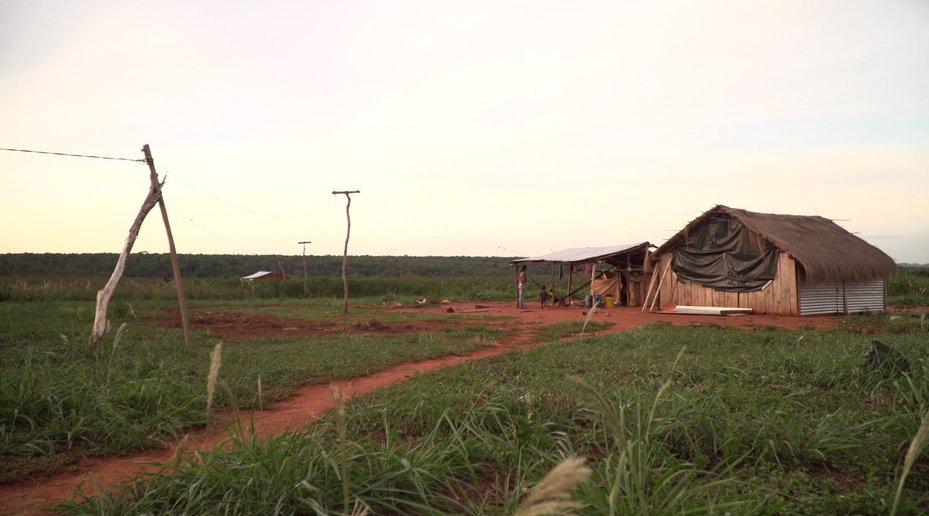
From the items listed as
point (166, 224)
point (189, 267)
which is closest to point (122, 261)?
point (166, 224)

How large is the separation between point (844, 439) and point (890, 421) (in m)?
0.57

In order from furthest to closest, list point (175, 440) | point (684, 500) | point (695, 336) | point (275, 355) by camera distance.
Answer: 1. point (695, 336)
2. point (275, 355)
3. point (175, 440)
4. point (684, 500)

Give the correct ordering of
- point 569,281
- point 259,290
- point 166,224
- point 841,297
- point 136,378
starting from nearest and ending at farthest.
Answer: point 136,378 → point 166,224 → point 841,297 → point 569,281 → point 259,290

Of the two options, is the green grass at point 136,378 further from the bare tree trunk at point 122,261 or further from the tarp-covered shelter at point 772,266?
the tarp-covered shelter at point 772,266

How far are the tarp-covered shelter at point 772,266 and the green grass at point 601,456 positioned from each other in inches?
551

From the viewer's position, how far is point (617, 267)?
1016 inches

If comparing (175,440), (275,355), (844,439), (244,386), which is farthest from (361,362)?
(844,439)

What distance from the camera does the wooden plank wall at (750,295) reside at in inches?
744

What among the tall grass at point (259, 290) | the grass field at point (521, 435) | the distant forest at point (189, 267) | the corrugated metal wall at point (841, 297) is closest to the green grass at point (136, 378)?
the grass field at point (521, 435)

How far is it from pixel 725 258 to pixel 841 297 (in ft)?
12.4

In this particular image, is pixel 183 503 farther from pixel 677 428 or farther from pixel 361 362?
pixel 361 362

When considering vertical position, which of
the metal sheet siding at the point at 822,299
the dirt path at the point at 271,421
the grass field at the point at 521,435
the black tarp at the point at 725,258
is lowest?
the dirt path at the point at 271,421

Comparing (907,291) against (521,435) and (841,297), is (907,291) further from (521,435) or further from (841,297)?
(521,435)

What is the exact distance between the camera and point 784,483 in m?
3.56
